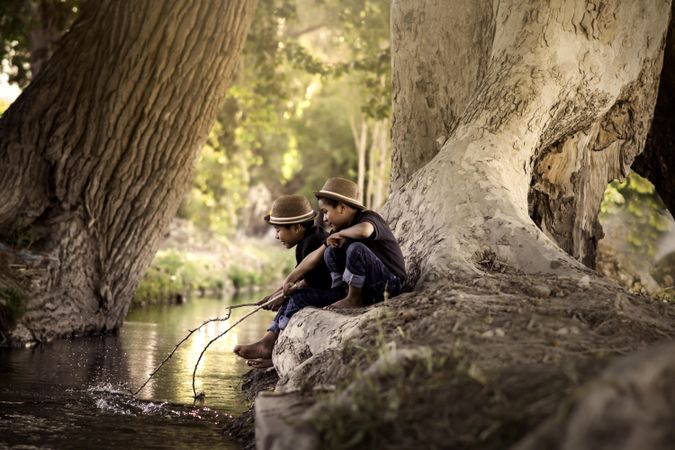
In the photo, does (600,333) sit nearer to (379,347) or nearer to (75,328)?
(379,347)

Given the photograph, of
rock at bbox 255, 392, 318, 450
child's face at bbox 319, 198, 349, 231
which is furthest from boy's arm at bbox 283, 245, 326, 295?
rock at bbox 255, 392, 318, 450

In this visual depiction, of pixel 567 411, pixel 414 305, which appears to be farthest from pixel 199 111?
pixel 567 411

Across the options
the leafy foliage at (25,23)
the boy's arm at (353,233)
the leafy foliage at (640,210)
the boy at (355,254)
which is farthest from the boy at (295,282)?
the leafy foliage at (640,210)

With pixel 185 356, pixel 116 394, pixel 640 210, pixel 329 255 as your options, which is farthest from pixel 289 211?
pixel 640 210

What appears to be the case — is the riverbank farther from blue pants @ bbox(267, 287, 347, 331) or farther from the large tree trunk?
blue pants @ bbox(267, 287, 347, 331)

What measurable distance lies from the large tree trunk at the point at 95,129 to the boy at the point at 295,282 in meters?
3.88

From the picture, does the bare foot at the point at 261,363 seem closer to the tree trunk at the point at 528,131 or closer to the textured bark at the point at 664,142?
the tree trunk at the point at 528,131

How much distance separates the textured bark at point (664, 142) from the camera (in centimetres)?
1052

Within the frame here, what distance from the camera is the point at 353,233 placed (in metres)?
6.21

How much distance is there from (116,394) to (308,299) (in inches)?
59.9

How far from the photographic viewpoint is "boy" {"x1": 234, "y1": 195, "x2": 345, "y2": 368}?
264 inches

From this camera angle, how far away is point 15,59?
16219 mm

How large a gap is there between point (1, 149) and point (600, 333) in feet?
25.7

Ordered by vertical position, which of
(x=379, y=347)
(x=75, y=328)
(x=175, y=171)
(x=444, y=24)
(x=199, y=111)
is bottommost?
(x=75, y=328)
